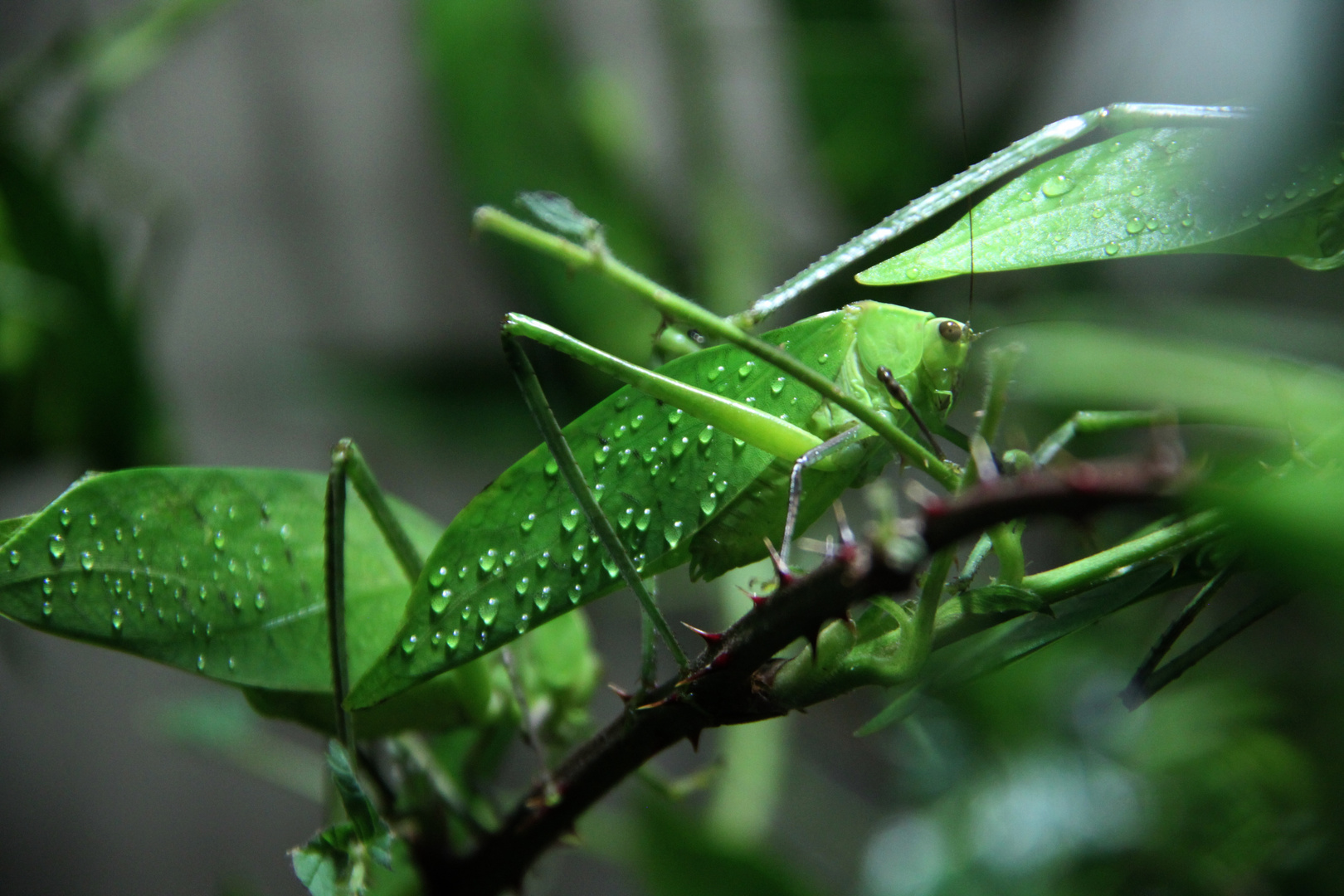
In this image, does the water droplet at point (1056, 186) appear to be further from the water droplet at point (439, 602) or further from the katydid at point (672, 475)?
the water droplet at point (439, 602)

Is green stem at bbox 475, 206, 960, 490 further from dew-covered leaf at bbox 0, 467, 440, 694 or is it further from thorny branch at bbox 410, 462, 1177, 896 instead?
dew-covered leaf at bbox 0, 467, 440, 694

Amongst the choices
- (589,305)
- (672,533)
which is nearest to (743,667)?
(672,533)

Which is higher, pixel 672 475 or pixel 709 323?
pixel 709 323

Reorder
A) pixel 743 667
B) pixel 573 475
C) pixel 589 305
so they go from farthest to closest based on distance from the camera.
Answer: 1. pixel 589 305
2. pixel 573 475
3. pixel 743 667

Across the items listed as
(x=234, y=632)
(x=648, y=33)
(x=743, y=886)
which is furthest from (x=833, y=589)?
(x=648, y=33)

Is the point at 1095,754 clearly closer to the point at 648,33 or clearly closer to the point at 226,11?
the point at 648,33

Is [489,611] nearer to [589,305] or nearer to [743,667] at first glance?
[743,667]
